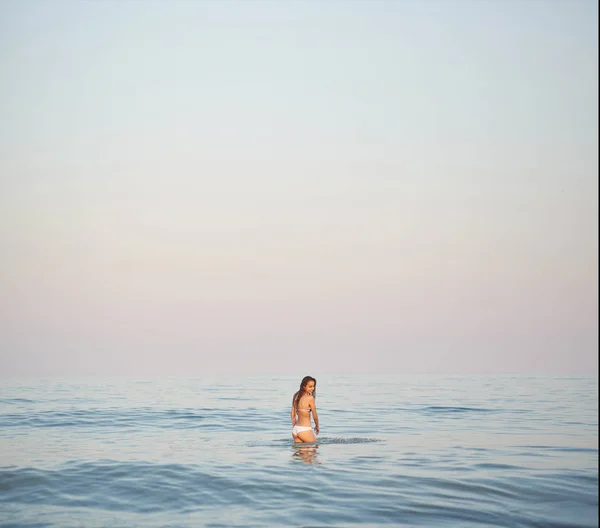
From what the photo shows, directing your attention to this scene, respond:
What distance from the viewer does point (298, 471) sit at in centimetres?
1542

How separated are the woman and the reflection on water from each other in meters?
0.27

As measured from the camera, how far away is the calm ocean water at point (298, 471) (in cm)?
1198

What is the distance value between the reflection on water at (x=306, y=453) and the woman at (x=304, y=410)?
10.6 inches

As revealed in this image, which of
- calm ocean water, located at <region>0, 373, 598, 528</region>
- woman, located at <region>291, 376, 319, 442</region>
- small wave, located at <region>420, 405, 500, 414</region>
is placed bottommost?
calm ocean water, located at <region>0, 373, 598, 528</region>

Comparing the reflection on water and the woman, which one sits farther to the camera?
the woman

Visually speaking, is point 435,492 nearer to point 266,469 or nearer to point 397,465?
point 397,465

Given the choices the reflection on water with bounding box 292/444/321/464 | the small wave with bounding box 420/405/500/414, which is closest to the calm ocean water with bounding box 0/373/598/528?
the reflection on water with bounding box 292/444/321/464

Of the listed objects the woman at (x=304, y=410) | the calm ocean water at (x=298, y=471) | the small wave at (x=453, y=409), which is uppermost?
the woman at (x=304, y=410)

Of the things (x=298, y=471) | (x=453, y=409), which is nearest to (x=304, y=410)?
(x=298, y=471)

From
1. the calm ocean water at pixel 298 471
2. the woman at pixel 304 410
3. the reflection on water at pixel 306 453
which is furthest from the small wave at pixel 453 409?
the reflection on water at pixel 306 453

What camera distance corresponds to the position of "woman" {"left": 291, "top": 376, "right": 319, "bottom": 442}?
1883 centimetres

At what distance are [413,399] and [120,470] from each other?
1028 inches

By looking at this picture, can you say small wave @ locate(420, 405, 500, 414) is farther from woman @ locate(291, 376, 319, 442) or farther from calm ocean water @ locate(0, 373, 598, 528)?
woman @ locate(291, 376, 319, 442)

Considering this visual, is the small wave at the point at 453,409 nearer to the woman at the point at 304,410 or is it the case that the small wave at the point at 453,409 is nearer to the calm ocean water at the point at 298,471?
the calm ocean water at the point at 298,471
